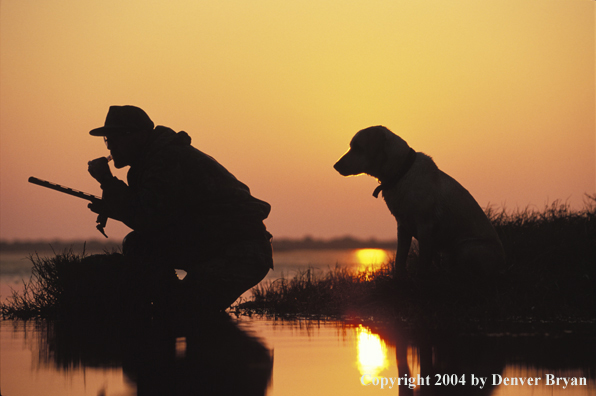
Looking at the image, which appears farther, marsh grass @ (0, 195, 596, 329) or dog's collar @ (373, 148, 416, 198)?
dog's collar @ (373, 148, 416, 198)

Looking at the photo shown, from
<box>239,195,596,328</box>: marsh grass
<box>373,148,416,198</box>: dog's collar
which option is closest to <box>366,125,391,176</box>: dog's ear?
<box>373,148,416,198</box>: dog's collar

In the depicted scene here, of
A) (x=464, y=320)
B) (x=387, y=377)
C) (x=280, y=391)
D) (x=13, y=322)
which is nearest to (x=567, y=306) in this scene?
(x=464, y=320)

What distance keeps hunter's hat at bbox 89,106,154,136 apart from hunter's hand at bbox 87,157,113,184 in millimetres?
280

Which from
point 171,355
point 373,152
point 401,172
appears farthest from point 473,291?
point 171,355

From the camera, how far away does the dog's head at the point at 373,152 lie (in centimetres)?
759

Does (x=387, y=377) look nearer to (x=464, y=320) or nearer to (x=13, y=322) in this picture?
(x=464, y=320)

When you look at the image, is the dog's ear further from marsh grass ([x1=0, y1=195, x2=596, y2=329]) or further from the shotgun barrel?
the shotgun barrel

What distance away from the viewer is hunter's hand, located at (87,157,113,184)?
5.93 m

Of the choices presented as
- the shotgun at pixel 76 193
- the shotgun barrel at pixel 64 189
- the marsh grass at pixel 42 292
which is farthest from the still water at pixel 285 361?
the shotgun barrel at pixel 64 189

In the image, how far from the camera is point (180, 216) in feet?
19.7

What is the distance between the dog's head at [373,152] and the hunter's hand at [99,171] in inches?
121

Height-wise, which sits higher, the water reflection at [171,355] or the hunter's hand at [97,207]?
the hunter's hand at [97,207]

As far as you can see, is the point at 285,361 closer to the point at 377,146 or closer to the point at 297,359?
the point at 297,359

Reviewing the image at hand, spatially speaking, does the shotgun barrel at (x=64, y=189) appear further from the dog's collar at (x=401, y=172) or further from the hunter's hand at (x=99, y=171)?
the dog's collar at (x=401, y=172)
